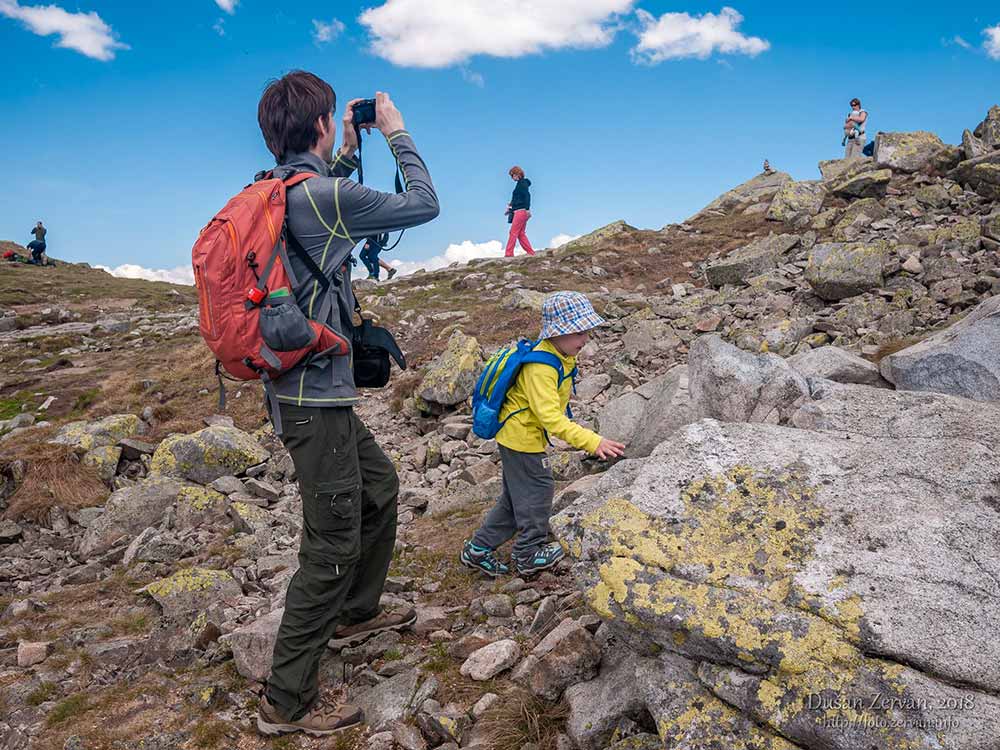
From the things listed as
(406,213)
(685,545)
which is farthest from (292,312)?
(685,545)

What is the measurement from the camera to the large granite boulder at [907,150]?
23.9 meters

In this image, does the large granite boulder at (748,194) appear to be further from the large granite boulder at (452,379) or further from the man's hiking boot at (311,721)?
the man's hiking boot at (311,721)

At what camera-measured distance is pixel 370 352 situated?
498cm

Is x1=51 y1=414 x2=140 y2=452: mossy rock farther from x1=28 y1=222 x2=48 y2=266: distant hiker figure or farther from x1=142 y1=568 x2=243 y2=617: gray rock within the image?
x1=28 y1=222 x2=48 y2=266: distant hiker figure

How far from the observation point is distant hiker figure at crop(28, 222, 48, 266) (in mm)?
56562

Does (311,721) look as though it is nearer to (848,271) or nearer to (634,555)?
(634,555)

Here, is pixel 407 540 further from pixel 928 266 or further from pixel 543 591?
pixel 928 266

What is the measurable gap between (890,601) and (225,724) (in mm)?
4560

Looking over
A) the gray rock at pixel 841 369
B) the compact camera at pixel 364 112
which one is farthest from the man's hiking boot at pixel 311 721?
the gray rock at pixel 841 369

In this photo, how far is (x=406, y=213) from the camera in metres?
A: 4.29

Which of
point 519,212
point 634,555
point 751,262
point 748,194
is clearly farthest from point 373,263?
point 634,555

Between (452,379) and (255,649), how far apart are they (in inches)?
349

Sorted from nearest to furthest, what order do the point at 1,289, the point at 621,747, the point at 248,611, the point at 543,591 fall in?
the point at 621,747 → the point at 543,591 → the point at 248,611 → the point at 1,289

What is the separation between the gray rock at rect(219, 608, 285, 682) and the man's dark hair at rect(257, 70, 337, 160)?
12.3 ft
